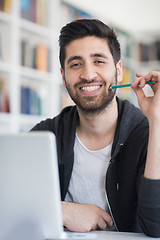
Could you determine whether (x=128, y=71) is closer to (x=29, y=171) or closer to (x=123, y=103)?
(x=123, y=103)

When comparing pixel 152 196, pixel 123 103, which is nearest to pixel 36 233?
pixel 152 196

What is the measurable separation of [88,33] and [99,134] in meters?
0.47

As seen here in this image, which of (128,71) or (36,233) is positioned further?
(128,71)

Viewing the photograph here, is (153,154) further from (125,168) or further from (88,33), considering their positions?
(88,33)

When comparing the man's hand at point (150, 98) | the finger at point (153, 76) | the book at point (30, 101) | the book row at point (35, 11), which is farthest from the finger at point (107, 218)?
the book row at point (35, 11)

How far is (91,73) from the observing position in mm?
1535

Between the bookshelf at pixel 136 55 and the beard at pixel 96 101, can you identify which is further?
the bookshelf at pixel 136 55

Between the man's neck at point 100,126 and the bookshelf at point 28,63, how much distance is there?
1314 mm

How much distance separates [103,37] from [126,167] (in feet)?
2.01

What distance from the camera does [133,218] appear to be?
1410mm

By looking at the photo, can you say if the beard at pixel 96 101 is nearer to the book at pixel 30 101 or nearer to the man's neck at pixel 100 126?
the man's neck at pixel 100 126

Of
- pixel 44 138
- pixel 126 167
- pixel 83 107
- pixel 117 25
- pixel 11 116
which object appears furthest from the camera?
pixel 117 25

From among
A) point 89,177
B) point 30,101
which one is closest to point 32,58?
point 30,101

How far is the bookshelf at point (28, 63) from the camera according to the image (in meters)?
2.85
